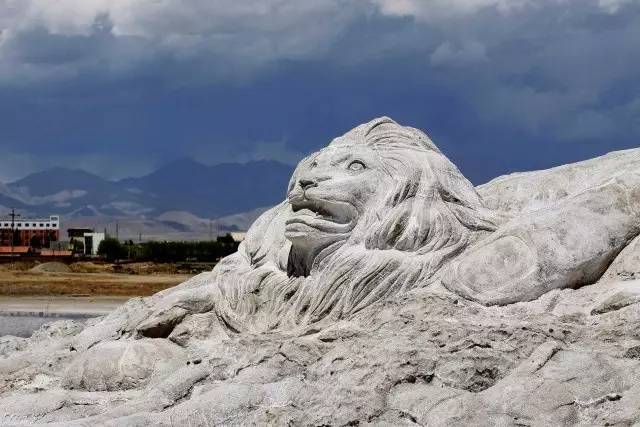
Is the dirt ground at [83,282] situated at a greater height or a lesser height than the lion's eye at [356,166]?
lesser

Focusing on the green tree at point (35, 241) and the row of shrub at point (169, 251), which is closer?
the row of shrub at point (169, 251)

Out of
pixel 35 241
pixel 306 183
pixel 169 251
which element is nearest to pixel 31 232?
pixel 35 241

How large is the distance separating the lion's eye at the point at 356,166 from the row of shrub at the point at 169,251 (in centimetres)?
6042

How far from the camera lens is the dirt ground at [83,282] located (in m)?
31.9

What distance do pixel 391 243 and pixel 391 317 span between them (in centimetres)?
81

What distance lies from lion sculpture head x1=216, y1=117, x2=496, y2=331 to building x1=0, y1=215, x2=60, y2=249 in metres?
82.3

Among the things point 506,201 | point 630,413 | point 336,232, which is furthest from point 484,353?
point 506,201

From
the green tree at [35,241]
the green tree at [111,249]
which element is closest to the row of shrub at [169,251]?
the green tree at [111,249]

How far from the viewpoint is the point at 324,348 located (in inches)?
272

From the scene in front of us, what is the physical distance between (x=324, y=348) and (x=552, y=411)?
1.71 metres

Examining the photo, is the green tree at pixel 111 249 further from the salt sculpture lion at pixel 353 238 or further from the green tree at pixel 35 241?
the salt sculpture lion at pixel 353 238

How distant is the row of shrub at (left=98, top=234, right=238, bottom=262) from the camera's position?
69375 millimetres

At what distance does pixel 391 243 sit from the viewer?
7.57 metres

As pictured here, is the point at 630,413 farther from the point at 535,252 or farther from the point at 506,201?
the point at 506,201
